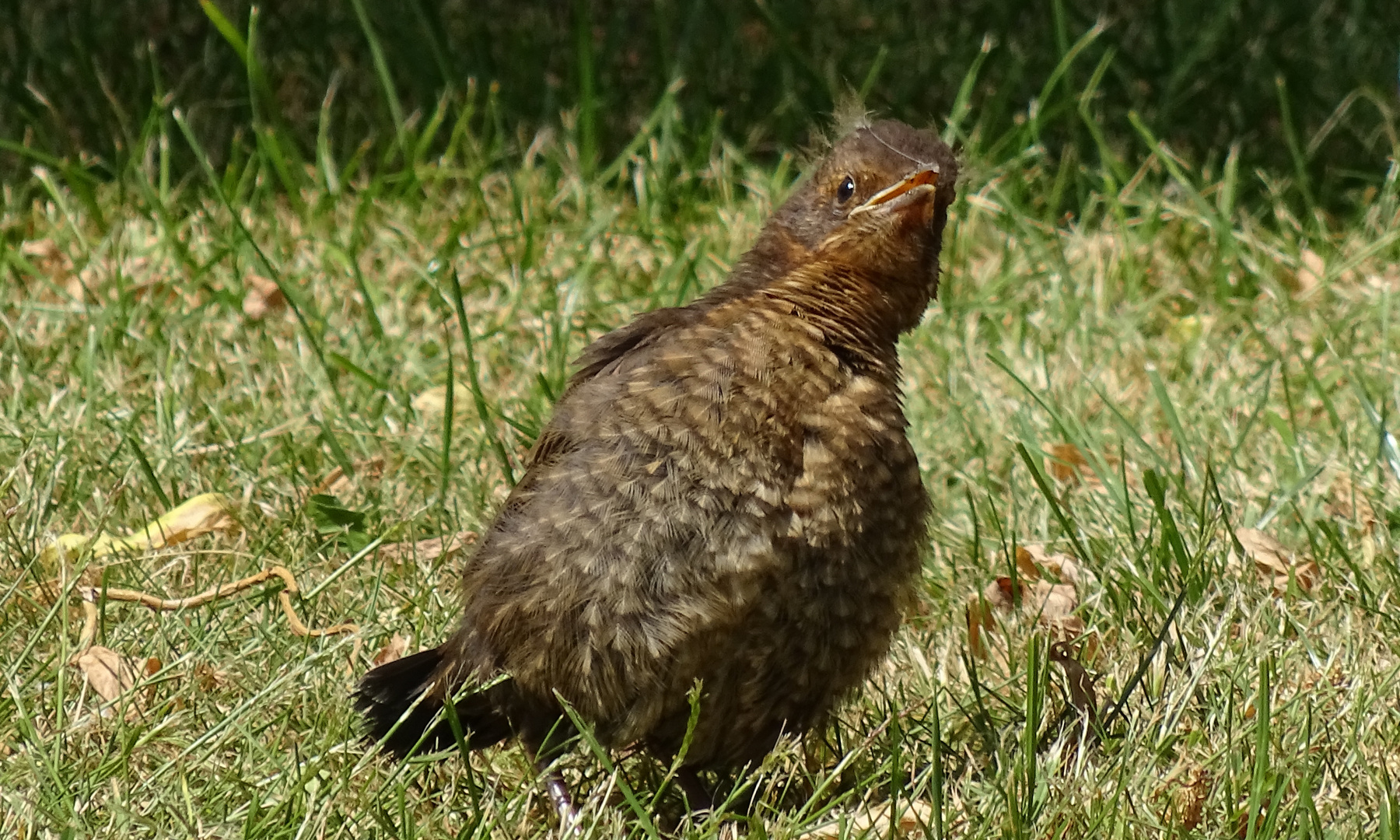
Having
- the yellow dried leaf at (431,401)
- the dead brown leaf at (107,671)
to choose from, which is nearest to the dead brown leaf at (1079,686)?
the dead brown leaf at (107,671)

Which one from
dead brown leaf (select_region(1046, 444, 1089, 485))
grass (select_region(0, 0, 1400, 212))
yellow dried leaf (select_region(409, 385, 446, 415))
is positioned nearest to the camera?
dead brown leaf (select_region(1046, 444, 1089, 485))

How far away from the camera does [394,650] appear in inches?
128

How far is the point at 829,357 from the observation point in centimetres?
283

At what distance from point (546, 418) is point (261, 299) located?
105 cm

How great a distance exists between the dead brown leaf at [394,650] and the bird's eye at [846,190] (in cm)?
110

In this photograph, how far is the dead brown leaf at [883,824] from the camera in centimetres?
262

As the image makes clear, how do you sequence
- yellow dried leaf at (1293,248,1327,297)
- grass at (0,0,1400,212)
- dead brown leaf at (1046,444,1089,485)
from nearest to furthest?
dead brown leaf at (1046,444,1089,485) < yellow dried leaf at (1293,248,1327,297) < grass at (0,0,1400,212)

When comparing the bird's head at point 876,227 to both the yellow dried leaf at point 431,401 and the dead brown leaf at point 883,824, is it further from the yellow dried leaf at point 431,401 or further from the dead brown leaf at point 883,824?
the yellow dried leaf at point 431,401

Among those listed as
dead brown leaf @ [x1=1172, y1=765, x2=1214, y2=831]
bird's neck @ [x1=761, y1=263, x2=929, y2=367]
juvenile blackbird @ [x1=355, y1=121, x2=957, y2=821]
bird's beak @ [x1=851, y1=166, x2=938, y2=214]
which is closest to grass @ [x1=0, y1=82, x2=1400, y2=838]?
dead brown leaf @ [x1=1172, y1=765, x2=1214, y2=831]

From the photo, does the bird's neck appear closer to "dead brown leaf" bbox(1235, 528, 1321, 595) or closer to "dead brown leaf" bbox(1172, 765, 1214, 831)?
"dead brown leaf" bbox(1172, 765, 1214, 831)

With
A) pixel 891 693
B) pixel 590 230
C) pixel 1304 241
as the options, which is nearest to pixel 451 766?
pixel 891 693

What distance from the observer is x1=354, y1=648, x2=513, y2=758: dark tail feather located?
284cm

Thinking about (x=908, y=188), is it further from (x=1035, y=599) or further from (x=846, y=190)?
(x=1035, y=599)

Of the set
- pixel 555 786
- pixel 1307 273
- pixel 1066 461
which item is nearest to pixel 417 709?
pixel 555 786
